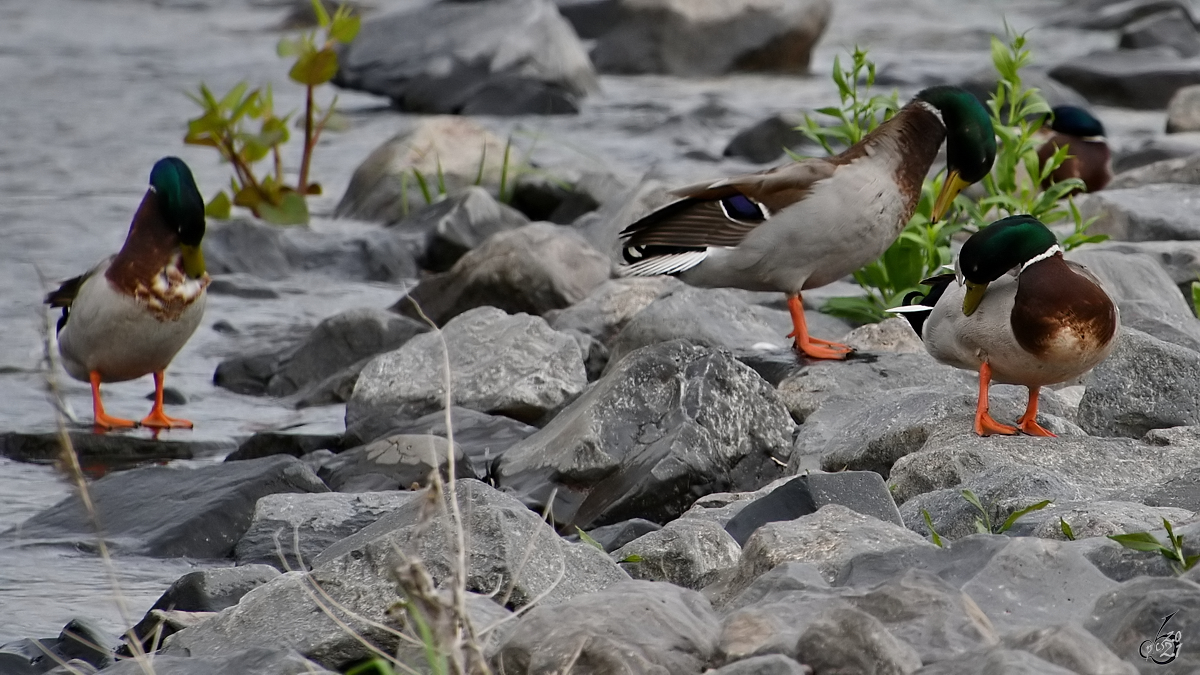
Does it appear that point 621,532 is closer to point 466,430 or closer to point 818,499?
point 818,499

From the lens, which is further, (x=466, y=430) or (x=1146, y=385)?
(x=466, y=430)

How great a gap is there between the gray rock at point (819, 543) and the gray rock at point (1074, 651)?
708 mm

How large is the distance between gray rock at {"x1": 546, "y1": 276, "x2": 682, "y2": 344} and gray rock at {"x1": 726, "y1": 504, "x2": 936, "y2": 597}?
126 inches

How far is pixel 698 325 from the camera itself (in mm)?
6102

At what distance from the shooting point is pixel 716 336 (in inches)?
240

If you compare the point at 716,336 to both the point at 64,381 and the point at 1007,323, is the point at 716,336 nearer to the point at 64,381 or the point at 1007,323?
the point at 1007,323

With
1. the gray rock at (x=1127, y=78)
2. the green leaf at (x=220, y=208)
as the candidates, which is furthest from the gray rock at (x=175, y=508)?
the gray rock at (x=1127, y=78)

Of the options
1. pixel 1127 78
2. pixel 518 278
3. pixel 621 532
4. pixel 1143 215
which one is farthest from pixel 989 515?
pixel 1127 78

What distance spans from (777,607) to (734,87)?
11.9 meters

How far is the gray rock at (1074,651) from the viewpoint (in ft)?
8.18

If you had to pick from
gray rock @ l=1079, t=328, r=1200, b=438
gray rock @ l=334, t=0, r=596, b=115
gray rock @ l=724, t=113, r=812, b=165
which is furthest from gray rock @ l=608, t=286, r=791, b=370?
gray rock @ l=334, t=0, r=596, b=115

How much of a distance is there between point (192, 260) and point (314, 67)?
3.68 metres

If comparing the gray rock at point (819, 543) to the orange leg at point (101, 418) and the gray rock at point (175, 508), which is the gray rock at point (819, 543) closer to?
the gray rock at point (175, 508)

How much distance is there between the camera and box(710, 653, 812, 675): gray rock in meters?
2.53
